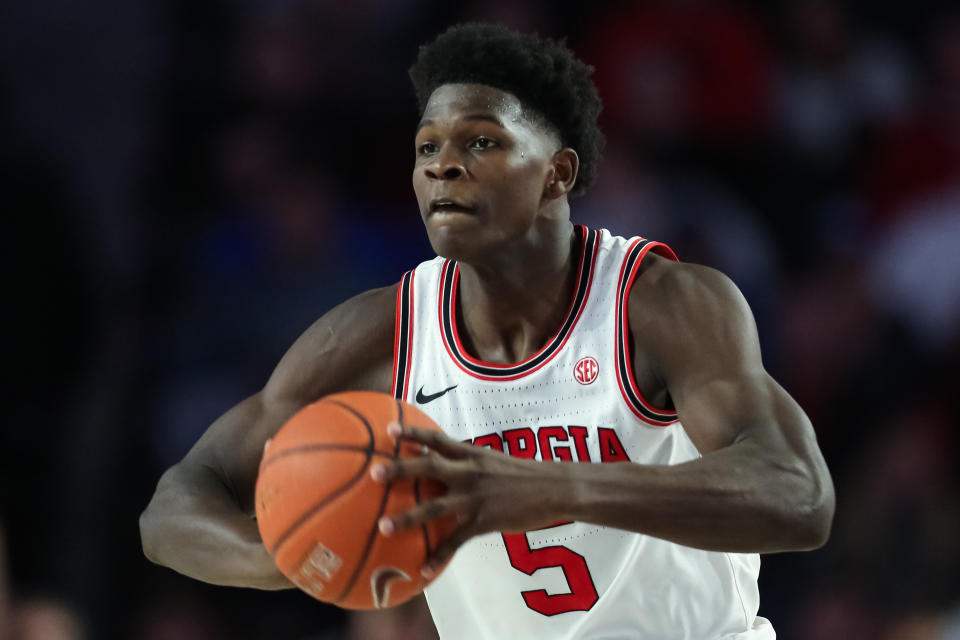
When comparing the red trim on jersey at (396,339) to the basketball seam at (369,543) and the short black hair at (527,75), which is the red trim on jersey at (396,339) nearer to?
the short black hair at (527,75)

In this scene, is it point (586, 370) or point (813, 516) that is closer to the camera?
point (813, 516)

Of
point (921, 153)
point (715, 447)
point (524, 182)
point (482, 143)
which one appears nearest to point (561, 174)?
point (524, 182)

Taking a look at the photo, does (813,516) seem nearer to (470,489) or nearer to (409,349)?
(470,489)

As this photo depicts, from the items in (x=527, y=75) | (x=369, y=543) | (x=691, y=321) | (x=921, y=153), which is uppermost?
(x=921, y=153)

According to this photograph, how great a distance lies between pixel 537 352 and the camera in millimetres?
3873

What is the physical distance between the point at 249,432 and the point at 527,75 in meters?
1.42

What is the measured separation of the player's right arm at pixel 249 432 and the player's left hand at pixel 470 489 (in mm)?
1151

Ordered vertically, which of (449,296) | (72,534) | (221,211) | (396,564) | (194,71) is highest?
(194,71)

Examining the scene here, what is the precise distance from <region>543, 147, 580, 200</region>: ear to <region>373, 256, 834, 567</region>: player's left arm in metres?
0.39

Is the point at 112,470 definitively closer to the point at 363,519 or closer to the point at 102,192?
the point at 102,192

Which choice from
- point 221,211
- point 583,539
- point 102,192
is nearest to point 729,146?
point 221,211

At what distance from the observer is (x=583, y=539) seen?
3750 millimetres

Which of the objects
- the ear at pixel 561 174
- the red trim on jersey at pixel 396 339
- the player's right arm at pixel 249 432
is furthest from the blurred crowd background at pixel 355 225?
the ear at pixel 561 174

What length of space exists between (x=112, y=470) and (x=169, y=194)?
66.1 inches
